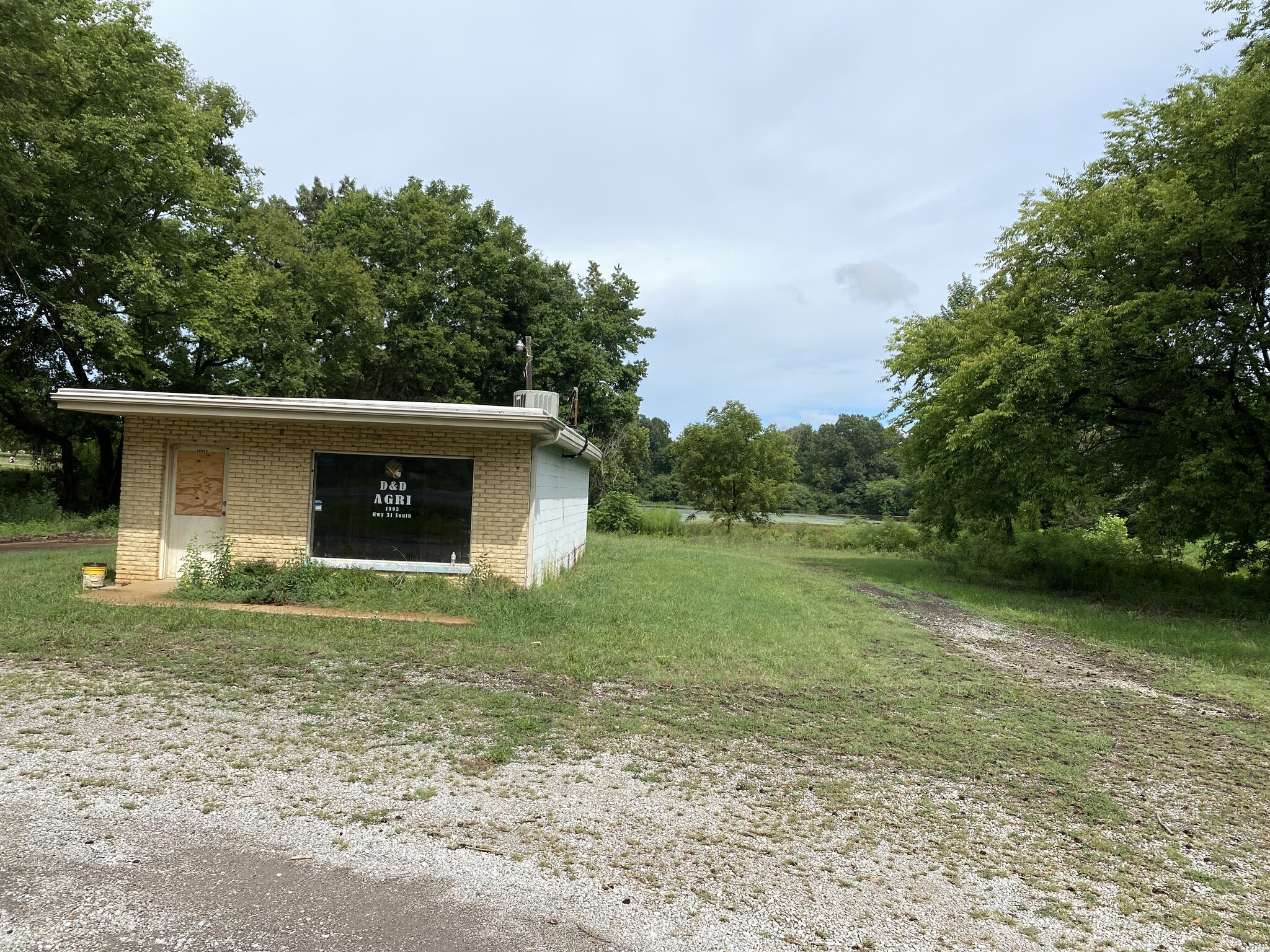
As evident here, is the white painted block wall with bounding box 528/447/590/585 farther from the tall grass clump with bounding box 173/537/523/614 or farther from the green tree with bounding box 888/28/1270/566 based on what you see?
the green tree with bounding box 888/28/1270/566

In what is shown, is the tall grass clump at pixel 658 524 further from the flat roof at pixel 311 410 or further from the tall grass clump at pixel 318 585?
the flat roof at pixel 311 410

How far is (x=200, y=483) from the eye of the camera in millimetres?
10141

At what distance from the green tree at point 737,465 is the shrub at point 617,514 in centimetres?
559

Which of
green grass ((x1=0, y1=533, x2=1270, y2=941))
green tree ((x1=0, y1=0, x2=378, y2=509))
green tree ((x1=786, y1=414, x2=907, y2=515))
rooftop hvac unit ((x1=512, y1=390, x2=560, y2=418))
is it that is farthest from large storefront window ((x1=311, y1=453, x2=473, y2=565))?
green tree ((x1=786, y1=414, x2=907, y2=515))

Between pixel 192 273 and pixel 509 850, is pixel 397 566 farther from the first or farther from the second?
pixel 192 273

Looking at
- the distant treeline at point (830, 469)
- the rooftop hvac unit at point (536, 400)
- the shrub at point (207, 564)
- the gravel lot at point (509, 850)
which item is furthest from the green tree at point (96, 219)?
the distant treeline at point (830, 469)

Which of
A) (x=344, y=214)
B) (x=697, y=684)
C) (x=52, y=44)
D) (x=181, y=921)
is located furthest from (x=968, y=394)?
(x=344, y=214)

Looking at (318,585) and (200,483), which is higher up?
(200,483)

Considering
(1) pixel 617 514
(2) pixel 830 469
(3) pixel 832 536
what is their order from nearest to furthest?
(1) pixel 617 514 → (3) pixel 832 536 → (2) pixel 830 469

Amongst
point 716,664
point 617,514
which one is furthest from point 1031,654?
point 617,514

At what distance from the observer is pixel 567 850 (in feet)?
11.1

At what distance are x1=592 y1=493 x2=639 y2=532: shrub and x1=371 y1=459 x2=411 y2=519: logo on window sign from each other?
58.8 feet

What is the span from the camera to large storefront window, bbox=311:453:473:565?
9.86 metres

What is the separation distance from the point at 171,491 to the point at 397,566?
11.7 ft
